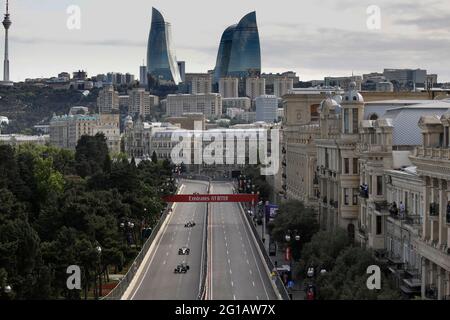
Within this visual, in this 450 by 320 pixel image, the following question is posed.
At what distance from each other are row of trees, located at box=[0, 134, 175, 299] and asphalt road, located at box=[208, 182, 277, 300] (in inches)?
163

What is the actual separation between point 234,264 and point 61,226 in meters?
8.84

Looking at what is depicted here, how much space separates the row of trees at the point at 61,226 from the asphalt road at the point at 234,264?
13.5 feet

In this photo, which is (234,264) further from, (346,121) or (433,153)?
(433,153)

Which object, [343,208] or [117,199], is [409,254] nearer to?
[343,208]

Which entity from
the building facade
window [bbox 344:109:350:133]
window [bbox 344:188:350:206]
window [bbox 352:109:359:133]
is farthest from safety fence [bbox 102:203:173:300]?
the building facade

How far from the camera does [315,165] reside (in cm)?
6125

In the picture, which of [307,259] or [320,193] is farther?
[320,193]

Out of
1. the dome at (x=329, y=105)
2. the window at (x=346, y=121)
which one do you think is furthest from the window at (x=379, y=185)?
the dome at (x=329, y=105)

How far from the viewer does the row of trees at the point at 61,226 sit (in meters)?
34.2

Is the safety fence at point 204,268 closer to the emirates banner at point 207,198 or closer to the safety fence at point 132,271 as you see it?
the safety fence at point 132,271

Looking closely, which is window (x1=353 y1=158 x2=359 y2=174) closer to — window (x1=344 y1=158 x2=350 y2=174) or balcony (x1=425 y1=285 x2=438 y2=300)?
window (x1=344 y1=158 x2=350 y2=174)

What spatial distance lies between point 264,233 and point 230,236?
Result: 206 cm
